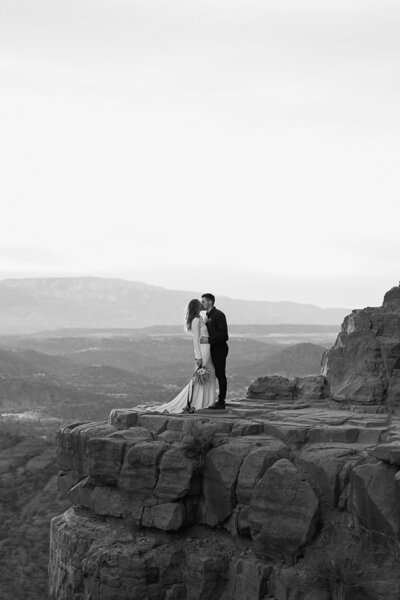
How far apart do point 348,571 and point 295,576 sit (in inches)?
45.2

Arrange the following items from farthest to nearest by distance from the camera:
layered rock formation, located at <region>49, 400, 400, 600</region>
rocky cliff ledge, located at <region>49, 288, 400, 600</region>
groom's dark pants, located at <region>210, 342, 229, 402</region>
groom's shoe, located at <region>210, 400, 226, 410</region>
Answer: groom's shoe, located at <region>210, 400, 226, 410</region> → groom's dark pants, located at <region>210, 342, 229, 402</region> → layered rock formation, located at <region>49, 400, 400, 600</region> → rocky cliff ledge, located at <region>49, 288, 400, 600</region>

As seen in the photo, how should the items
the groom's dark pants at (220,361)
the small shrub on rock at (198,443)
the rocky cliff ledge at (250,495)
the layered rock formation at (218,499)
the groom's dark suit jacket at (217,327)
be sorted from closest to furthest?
the rocky cliff ledge at (250,495), the layered rock formation at (218,499), the small shrub on rock at (198,443), the groom's dark suit jacket at (217,327), the groom's dark pants at (220,361)

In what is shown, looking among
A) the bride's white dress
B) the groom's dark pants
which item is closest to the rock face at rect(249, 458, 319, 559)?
the groom's dark pants

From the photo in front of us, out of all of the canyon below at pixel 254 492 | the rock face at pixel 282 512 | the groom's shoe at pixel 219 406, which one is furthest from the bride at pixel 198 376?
the rock face at pixel 282 512

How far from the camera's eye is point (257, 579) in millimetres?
13211

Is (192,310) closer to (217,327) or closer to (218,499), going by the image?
(217,327)

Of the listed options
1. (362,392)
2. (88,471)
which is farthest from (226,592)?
(362,392)

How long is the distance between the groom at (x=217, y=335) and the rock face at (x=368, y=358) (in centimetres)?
258

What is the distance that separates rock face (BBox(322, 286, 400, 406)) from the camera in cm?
1670

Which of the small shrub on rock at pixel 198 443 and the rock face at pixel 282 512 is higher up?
the small shrub on rock at pixel 198 443

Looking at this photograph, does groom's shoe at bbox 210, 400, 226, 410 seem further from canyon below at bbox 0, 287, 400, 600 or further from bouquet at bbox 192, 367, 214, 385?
bouquet at bbox 192, 367, 214, 385

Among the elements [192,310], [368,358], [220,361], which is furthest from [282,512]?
[368,358]

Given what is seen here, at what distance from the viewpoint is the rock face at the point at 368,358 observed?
54.8ft

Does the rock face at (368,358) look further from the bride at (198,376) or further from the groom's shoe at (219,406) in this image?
the bride at (198,376)
